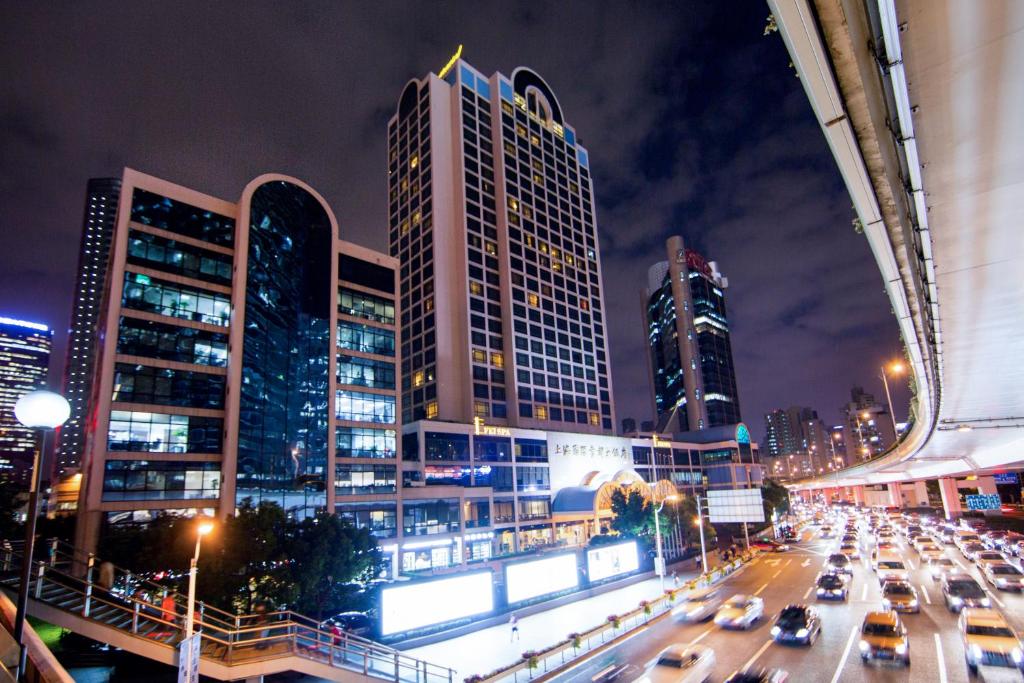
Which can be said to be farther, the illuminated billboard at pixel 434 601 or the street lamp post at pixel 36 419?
the illuminated billboard at pixel 434 601

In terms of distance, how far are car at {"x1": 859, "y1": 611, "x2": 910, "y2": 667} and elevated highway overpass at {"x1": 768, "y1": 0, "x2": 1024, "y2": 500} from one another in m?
14.7

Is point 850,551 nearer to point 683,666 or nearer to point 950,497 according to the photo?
point 683,666

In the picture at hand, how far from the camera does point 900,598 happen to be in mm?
30219

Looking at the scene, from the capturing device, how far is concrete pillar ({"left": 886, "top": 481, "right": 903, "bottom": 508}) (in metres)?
141

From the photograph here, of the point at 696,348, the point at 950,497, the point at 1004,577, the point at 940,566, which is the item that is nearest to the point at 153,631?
the point at 1004,577

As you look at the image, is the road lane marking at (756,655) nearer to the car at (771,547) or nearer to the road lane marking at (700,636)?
the road lane marking at (700,636)

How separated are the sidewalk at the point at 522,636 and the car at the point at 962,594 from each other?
17.9m

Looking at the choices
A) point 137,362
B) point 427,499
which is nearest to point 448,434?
point 427,499

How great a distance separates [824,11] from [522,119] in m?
108

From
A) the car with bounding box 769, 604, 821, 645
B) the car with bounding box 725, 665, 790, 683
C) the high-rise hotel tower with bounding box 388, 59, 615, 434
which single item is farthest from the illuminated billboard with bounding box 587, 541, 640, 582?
the high-rise hotel tower with bounding box 388, 59, 615, 434

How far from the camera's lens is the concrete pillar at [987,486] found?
86.9 m

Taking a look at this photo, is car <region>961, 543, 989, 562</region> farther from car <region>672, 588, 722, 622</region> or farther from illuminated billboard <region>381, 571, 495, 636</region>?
illuminated billboard <region>381, 571, 495, 636</region>

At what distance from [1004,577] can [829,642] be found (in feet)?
62.8

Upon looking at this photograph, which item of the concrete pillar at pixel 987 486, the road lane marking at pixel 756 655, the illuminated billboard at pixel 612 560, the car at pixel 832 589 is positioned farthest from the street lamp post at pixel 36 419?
the concrete pillar at pixel 987 486
